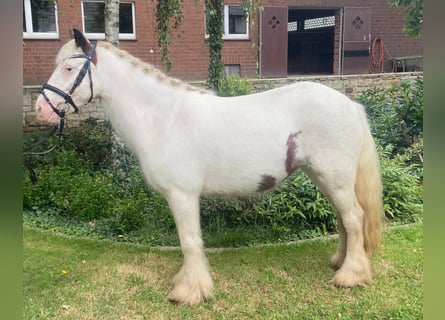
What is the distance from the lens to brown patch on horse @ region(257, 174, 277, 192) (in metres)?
3.13

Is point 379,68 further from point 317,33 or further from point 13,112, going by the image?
point 13,112

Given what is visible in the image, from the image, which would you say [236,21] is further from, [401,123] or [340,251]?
[340,251]

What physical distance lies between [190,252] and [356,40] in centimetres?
1427

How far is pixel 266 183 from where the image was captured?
10.4 ft

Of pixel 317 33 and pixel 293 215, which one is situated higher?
pixel 317 33

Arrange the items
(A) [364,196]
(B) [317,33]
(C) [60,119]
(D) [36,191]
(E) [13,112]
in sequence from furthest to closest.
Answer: (B) [317,33] < (D) [36,191] < (A) [364,196] < (C) [60,119] < (E) [13,112]

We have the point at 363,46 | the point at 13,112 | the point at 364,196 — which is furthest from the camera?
the point at 363,46

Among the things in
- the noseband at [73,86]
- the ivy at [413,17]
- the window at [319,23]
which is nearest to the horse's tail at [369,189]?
the noseband at [73,86]

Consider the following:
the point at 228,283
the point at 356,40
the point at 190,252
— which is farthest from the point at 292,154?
the point at 356,40

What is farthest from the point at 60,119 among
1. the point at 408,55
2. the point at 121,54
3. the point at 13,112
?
the point at 408,55

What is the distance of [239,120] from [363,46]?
13853 mm

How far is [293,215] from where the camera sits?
15.0 ft

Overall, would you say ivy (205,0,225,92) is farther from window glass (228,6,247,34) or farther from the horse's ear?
window glass (228,6,247,34)

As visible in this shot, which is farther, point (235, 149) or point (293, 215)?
point (293, 215)
